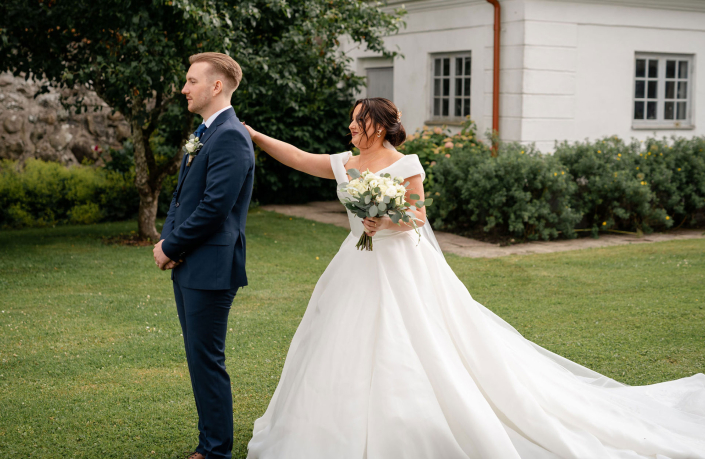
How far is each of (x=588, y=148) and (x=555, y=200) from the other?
0.98 m

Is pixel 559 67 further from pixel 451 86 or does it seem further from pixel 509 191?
pixel 509 191

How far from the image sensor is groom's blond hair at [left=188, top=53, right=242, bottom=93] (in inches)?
134

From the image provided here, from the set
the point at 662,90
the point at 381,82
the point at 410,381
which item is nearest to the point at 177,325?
the point at 410,381

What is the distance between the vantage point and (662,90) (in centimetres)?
1243

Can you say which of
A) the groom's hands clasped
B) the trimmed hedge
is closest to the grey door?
the trimmed hedge

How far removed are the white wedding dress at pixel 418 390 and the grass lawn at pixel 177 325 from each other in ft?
2.03

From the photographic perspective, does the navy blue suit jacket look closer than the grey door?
Yes

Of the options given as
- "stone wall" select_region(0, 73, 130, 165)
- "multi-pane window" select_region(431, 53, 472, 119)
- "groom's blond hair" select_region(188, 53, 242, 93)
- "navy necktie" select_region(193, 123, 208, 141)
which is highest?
"multi-pane window" select_region(431, 53, 472, 119)

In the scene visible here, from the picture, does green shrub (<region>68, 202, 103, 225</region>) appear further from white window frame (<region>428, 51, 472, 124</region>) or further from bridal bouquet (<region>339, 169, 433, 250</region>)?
bridal bouquet (<region>339, 169, 433, 250</region>)

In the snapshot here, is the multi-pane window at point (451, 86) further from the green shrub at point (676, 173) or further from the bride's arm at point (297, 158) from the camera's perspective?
the bride's arm at point (297, 158)

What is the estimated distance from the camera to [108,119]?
46.2ft

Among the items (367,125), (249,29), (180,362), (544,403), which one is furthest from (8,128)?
(544,403)

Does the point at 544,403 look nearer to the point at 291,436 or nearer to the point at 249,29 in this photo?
the point at 291,436

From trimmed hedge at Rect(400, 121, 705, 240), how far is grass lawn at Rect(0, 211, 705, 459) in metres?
0.99
